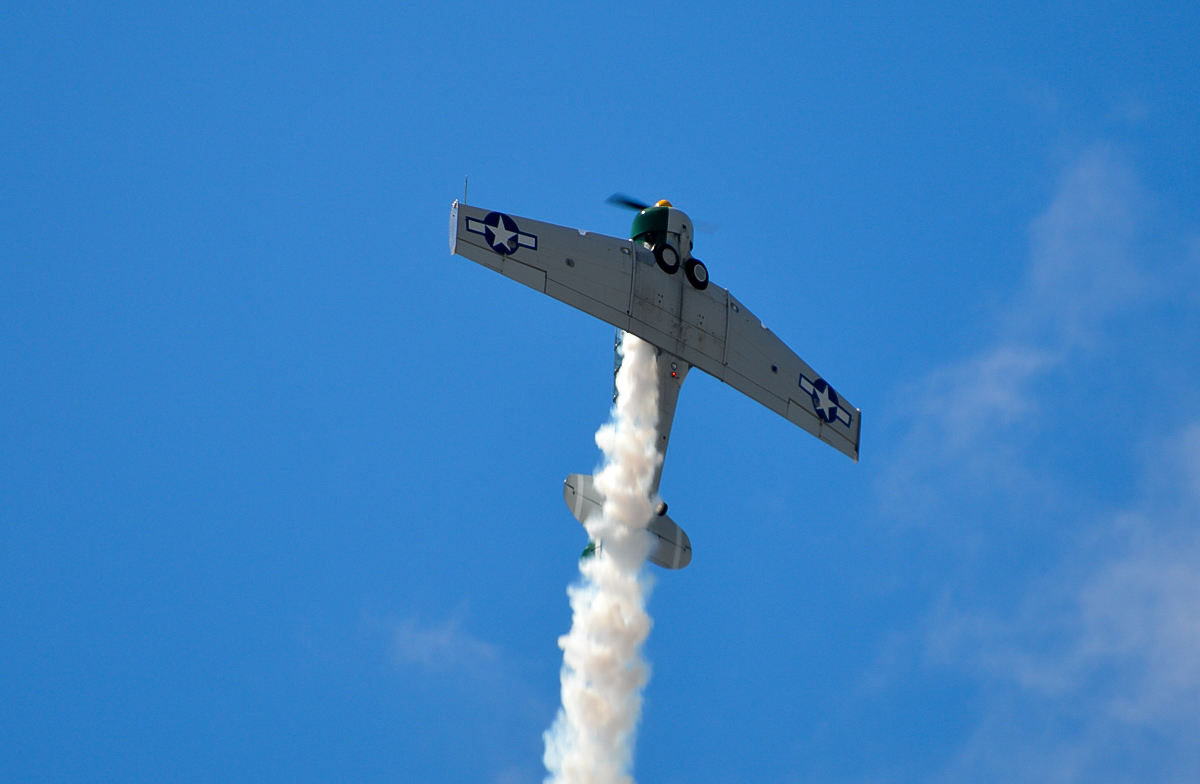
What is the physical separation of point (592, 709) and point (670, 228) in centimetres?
1238

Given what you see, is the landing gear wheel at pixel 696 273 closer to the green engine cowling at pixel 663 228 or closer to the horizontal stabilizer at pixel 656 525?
the green engine cowling at pixel 663 228

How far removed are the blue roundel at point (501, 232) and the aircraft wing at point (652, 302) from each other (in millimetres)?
23

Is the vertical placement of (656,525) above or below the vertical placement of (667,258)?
below

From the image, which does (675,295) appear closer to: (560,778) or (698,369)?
(698,369)

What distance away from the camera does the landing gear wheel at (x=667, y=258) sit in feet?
135

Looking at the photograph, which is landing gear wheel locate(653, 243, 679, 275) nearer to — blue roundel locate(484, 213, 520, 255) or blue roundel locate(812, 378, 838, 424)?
blue roundel locate(484, 213, 520, 255)

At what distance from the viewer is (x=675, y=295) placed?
41.1 m

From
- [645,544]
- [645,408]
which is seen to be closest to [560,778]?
[645,544]

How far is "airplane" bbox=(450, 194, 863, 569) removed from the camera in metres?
38.4

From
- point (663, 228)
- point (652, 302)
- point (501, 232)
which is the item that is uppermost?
point (663, 228)

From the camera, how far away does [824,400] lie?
1775 inches

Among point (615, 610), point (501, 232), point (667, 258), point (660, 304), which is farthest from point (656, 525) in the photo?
point (501, 232)

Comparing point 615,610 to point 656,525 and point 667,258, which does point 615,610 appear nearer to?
point 656,525

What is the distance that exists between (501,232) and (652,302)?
15.0 ft
